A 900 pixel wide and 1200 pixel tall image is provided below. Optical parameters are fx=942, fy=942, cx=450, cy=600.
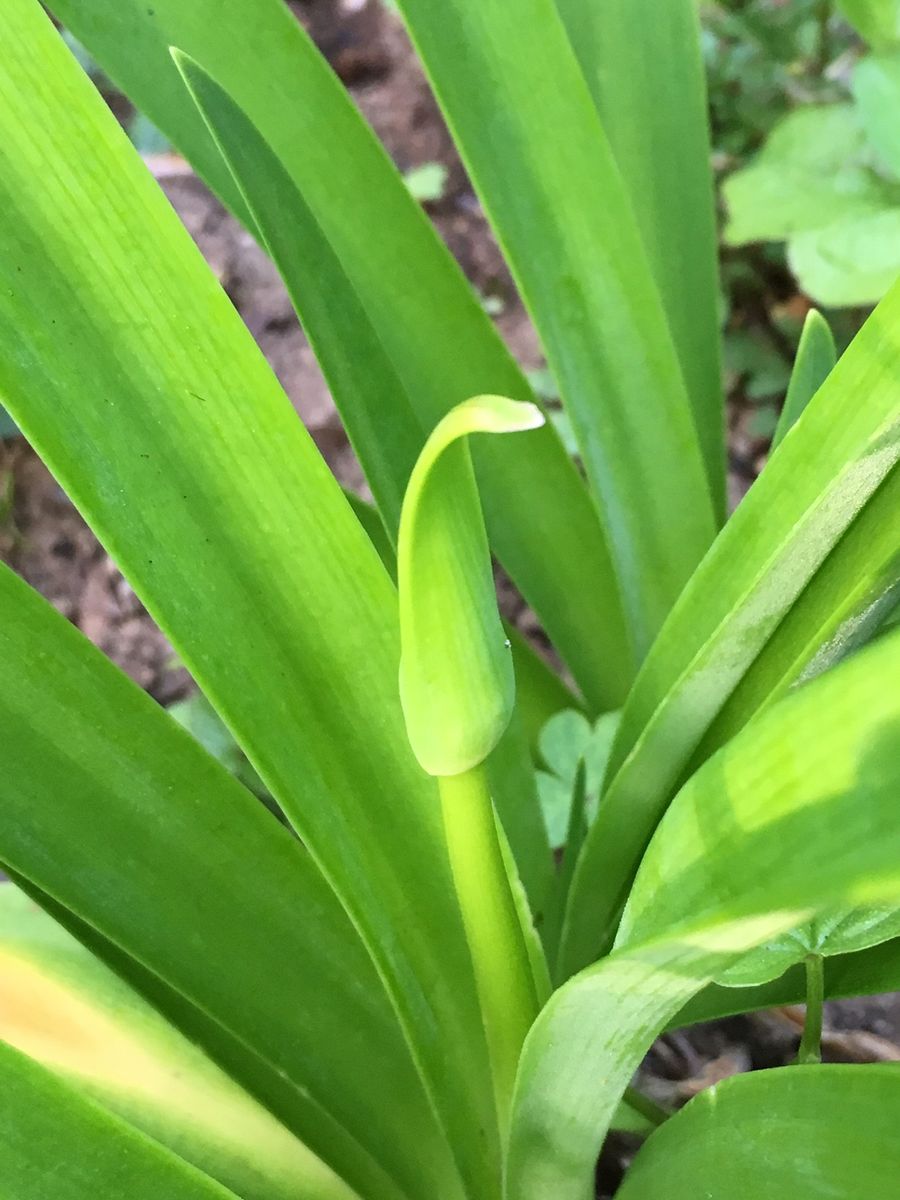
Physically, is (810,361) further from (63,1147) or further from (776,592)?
(63,1147)

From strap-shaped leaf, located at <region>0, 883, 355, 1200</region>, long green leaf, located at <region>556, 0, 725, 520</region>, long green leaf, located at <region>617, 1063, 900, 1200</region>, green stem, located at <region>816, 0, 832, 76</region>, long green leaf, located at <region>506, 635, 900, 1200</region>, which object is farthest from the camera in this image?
green stem, located at <region>816, 0, 832, 76</region>

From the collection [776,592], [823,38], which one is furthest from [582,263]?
[823,38]

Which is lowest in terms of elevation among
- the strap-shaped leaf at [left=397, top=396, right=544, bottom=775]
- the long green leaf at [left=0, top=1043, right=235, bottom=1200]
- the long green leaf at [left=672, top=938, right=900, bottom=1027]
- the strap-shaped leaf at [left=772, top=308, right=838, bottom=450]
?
the long green leaf at [left=672, top=938, right=900, bottom=1027]

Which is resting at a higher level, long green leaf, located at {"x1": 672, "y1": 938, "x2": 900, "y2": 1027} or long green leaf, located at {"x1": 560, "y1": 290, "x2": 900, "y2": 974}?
long green leaf, located at {"x1": 560, "y1": 290, "x2": 900, "y2": 974}

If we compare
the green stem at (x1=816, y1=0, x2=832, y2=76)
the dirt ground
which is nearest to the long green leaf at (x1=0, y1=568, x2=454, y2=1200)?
the dirt ground

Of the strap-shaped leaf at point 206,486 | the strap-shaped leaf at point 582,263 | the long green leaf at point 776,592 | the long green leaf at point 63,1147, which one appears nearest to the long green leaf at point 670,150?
the strap-shaped leaf at point 582,263

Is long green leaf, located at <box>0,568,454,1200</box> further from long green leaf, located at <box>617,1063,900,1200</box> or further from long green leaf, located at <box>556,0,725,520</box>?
long green leaf, located at <box>556,0,725,520</box>

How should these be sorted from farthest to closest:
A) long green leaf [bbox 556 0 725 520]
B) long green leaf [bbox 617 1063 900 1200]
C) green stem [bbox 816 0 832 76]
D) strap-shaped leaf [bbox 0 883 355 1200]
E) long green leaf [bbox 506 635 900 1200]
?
green stem [bbox 816 0 832 76] → long green leaf [bbox 556 0 725 520] → strap-shaped leaf [bbox 0 883 355 1200] → long green leaf [bbox 617 1063 900 1200] → long green leaf [bbox 506 635 900 1200]
